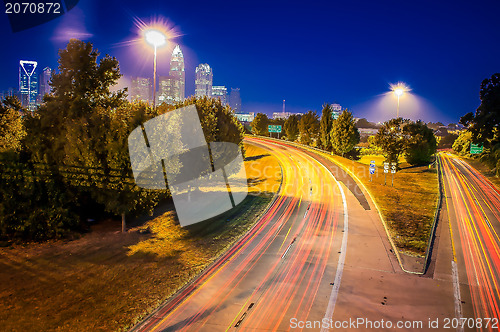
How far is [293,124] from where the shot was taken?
7900cm

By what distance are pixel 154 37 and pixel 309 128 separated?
55128 millimetres

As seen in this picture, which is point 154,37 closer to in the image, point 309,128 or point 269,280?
point 269,280

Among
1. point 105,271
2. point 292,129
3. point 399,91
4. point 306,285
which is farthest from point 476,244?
point 292,129

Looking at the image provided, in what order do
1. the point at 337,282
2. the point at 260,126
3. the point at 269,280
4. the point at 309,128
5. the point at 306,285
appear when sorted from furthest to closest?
the point at 260,126
the point at 309,128
the point at 269,280
the point at 337,282
the point at 306,285

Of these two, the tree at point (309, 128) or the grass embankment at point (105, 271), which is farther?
the tree at point (309, 128)

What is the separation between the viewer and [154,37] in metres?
22.5

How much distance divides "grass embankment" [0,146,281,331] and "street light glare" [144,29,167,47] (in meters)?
14.4

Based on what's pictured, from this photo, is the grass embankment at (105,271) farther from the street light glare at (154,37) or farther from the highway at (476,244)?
the street light glare at (154,37)

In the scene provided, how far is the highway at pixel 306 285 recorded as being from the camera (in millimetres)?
10297

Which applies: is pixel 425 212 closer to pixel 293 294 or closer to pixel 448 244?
pixel 448 244

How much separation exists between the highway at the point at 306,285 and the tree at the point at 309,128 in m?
52.7

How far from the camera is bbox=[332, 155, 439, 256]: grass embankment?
17609mm

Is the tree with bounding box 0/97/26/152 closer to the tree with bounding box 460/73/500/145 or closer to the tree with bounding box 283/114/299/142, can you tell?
the tree with bounding box 460/73/500/145

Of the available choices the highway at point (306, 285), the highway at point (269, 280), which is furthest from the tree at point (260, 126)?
the highway at point (306, 285)
